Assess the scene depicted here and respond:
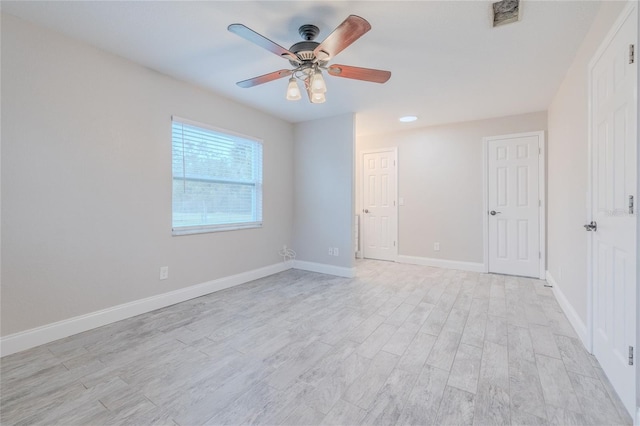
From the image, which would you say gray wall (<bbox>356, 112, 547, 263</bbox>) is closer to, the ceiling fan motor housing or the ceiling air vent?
the ceiling air vent

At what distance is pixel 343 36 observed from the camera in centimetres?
170

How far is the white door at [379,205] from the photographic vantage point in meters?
5.08

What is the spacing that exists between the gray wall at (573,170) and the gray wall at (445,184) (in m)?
0.95

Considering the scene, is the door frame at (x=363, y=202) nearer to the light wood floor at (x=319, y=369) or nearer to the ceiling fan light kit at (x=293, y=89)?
the light wood floor at (x=319, y=369)

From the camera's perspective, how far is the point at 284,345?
7.04ft

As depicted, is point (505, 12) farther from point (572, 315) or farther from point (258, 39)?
point (572, 315)

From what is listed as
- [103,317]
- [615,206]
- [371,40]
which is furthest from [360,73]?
[103,317]

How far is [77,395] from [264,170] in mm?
3101

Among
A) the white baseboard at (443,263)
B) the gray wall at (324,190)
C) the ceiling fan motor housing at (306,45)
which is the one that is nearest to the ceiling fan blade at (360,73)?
the ceiling fan motor housing at (306,45)

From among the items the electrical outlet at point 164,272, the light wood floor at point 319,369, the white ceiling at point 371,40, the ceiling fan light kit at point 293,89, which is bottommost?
the light wood floor at point 319,369

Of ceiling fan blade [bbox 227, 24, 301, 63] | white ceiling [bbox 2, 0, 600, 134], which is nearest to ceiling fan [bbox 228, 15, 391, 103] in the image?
ceiling fan blade [bbox 227, 24, 301, 63]

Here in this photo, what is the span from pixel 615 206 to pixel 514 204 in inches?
107

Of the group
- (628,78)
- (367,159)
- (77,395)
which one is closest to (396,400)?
(77,395)

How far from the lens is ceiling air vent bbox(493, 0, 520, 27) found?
1.82 meters
